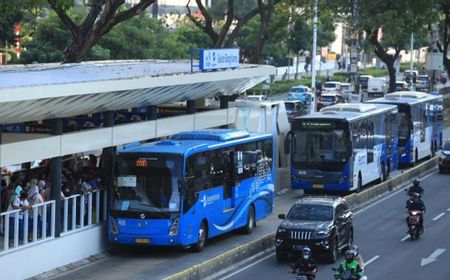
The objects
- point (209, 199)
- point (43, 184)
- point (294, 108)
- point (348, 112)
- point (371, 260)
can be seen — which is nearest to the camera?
point (43, 184)

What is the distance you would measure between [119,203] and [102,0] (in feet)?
31.2

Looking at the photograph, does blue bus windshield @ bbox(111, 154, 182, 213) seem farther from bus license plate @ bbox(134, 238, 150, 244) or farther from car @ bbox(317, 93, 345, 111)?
car @ bbox(317, 93, 345, 111)

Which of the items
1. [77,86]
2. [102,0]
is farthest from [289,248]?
[102,0]

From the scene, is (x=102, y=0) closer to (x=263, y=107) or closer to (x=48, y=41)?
(x=263, y=107)

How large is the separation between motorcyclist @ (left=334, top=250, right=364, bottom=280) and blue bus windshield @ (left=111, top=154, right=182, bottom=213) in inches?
277

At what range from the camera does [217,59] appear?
3152 centimetres

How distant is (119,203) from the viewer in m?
26.3

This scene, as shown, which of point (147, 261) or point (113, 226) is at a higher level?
point (113, 226)

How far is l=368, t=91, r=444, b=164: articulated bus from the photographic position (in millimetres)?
47625

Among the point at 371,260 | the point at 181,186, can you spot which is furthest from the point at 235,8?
the point at 181,186

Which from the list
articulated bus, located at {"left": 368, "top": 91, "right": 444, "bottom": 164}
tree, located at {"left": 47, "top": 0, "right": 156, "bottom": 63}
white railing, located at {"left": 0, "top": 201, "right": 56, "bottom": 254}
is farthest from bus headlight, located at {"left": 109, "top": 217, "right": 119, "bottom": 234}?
articulated bus, located at {"left": 368, "top": 91, "right": 444, "bottom": 164}

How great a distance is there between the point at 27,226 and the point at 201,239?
5.51 m

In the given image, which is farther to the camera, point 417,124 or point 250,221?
point 417,124

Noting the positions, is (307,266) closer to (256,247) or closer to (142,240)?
(142,240)
